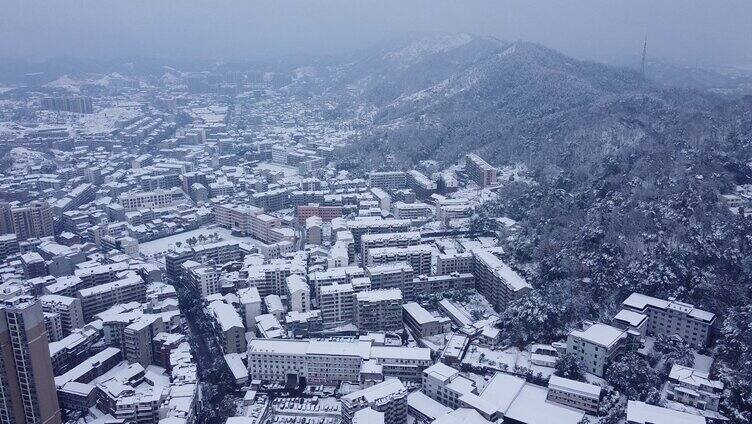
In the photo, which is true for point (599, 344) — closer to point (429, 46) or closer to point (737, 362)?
point (737, 362)

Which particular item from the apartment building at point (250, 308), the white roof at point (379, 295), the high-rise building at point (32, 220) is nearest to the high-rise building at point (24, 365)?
the apartment building at point (250, 308)

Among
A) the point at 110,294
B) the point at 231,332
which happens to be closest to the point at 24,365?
the point at 231,332

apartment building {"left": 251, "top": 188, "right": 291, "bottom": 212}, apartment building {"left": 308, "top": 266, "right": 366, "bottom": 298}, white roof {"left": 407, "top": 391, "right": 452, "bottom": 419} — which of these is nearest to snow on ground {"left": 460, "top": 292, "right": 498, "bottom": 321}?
apartment building {"left": 308, "top": 266, "right": 366, "bottom": 298}

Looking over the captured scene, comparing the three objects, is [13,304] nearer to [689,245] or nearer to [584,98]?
[689,245]

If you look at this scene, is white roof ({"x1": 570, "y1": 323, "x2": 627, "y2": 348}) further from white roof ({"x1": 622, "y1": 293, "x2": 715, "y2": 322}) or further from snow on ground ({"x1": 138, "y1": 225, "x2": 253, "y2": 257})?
snow on ground ({"x1": 138, "y1": 225, "x2": 253, "y2": 257})

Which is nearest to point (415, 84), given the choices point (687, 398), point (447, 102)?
point (447, 102)
